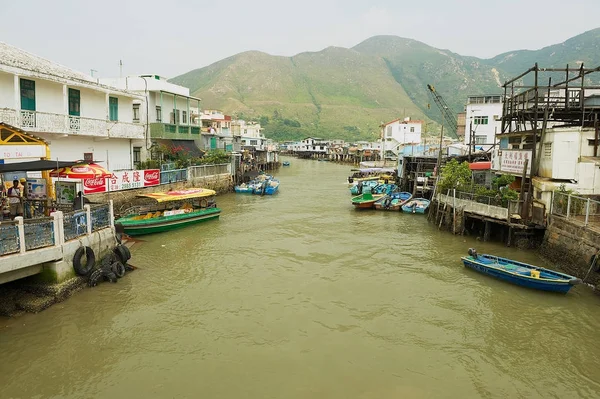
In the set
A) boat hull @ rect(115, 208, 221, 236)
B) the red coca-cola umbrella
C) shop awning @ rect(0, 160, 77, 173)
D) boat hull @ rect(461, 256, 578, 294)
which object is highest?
shop awning @ rect(0, 160, 77, 173)

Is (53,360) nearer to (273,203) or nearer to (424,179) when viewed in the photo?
(273,203)

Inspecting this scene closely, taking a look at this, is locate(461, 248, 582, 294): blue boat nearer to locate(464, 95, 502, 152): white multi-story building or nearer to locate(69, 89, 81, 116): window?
locate(69, 89, 81, 116): window

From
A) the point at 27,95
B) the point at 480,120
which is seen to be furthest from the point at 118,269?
the point at 480,120

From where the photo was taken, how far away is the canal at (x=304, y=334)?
971 centimetres

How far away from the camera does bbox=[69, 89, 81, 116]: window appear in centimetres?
2523

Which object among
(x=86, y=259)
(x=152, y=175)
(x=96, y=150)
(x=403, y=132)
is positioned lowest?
(x=86, y=259)

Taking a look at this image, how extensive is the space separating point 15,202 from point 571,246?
832 inches

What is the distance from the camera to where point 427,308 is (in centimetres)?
1421

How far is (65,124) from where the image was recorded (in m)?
23.4

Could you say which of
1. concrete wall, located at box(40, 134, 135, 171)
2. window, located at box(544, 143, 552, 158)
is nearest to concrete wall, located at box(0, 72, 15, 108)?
concrete wall, located at box(40, 134, 135, 171)

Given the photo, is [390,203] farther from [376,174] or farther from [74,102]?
[376,174]

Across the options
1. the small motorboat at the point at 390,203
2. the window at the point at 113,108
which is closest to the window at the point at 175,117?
the window at the point at 113,108

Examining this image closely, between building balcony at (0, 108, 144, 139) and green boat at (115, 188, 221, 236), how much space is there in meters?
5.38

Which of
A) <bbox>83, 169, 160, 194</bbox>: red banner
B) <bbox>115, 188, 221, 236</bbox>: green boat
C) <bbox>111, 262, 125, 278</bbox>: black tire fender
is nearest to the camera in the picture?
<bbox>111, 262, 125, 278</bbox>: black tire fender
